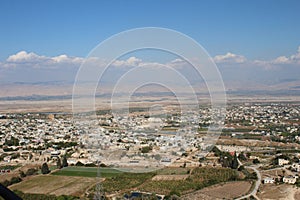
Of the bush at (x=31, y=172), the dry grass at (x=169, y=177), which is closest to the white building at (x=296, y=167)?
the dry grass at (x=169, y=177)

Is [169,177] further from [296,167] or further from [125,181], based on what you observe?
[296,167]


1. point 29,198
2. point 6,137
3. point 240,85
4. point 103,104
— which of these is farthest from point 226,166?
point 240,85

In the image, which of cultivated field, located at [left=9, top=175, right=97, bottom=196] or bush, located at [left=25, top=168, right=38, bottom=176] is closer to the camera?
cultivated field, located at [left=9, top=175, right=97, bottom=196]

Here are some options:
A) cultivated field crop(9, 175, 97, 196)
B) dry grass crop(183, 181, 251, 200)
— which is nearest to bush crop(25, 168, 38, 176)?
cultivated field crop(9, 175, 97, 196)

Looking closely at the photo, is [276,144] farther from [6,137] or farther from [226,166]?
[6,137]

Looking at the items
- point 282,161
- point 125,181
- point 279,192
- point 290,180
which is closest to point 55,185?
point 125,181

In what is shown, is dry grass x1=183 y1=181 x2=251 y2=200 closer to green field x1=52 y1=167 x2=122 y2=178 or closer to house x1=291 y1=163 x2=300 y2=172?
green field x1=52 y1=167 x2=122 y2=178
